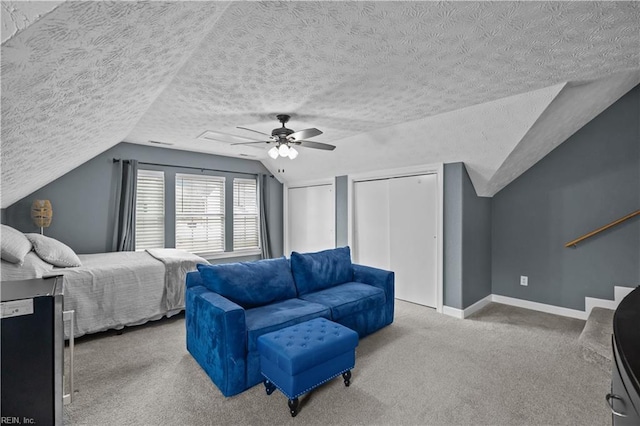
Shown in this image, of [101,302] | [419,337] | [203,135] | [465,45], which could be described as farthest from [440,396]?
[203,135]

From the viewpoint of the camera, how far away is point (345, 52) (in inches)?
79.2

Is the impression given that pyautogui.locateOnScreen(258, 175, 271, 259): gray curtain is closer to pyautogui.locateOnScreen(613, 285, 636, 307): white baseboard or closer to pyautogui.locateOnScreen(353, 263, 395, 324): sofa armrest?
pyautogui.locateOnScreen(353, 263, 395, 324): sofa armrest

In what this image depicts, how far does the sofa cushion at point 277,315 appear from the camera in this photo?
2246mm

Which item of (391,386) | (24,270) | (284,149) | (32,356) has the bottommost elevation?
(391,386)

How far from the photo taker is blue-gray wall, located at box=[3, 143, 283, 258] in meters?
3.89

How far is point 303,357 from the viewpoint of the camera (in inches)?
75.5

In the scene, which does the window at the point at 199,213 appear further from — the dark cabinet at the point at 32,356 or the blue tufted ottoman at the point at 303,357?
the dark cabinet at the point at 32,356

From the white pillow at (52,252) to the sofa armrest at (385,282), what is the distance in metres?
3.17

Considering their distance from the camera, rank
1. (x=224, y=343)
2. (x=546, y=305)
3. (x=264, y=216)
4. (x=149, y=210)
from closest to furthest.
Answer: (x=224, y=343)
(x=546, y=305)
(x=149, y=210)
(x=264, y=216)

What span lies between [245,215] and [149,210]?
172 centimetres

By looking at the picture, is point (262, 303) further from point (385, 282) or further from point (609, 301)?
point (609, 301)

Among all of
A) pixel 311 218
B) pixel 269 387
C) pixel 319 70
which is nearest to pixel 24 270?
pixel 269 387

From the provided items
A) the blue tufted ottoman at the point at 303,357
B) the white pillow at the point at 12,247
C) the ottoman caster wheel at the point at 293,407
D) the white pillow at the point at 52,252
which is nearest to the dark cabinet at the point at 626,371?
the blue tufted ottoman at the point at 303,357

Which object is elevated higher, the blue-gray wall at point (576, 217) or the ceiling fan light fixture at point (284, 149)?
the ceiling fan light fixture at point (284, 149)
